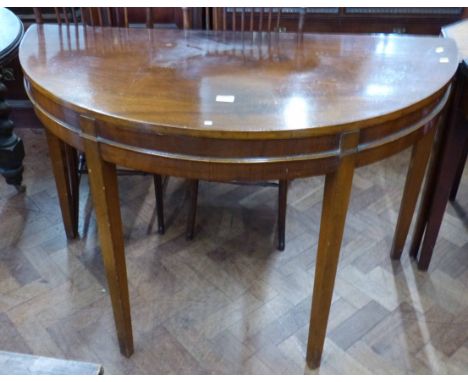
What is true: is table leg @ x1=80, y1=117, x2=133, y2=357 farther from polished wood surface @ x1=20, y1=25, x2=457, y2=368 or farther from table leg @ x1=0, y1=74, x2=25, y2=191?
table leg @ x1=0, y1=74, x2=25, y2=191

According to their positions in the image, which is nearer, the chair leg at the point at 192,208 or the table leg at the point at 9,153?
the chair leg at the point at 192,208

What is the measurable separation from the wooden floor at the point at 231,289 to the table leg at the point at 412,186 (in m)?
0.08

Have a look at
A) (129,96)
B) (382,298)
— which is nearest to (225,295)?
(382,298)

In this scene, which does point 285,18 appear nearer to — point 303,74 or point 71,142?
point 303,74

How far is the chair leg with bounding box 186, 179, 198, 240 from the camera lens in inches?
64.4

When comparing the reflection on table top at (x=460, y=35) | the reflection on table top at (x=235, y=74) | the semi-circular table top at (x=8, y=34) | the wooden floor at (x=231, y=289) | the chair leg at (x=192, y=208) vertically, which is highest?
the reflection on table top at (x=235, y=74)

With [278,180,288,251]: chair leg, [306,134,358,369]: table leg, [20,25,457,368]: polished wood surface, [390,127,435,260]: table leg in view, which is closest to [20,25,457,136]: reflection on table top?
[20,25,457,368]: polished wood surface

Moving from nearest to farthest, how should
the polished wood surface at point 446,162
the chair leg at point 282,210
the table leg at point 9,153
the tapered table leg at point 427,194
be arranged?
the polished wood surface at point 446,162 → the tapered table leg at point 427,194 → the chair leg at point 282,210 → the table leg at point 9,153

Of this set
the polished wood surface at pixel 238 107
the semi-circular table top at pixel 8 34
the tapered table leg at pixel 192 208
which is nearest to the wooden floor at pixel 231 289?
the tapered table leg at pixel 192 208

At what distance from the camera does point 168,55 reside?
119cm

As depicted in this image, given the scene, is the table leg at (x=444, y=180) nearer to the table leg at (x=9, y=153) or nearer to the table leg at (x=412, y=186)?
the table leg at (x=412, y=186)

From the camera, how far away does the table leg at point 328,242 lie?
3.18 feet

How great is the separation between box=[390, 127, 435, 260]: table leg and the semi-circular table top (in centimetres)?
108
